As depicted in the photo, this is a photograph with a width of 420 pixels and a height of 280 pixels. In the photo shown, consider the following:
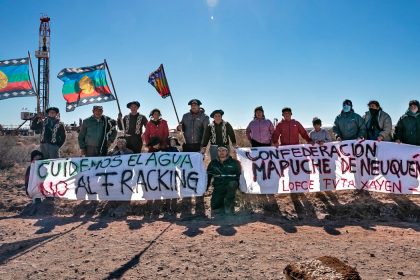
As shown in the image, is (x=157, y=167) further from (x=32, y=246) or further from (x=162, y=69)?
(x=162, y=69)

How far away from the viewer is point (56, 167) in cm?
809

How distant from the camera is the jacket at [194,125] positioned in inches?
314

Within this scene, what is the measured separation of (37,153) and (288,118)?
5.97m

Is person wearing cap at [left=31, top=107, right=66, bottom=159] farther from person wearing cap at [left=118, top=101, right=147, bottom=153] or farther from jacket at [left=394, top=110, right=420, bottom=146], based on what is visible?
jacket at [left=394, top=110, right=420, bottom=146]

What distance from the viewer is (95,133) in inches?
324

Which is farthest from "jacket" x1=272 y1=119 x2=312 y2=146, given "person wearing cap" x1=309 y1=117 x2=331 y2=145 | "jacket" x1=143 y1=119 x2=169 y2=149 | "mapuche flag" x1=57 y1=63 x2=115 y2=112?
"mapuche flag" x1=57 y1=63 x2=115 y2=112

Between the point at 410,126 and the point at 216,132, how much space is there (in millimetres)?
4187

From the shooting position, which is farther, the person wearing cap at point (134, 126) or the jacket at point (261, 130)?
the person wearing cap at point (134, 126)

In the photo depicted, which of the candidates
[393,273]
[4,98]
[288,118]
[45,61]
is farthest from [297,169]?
[45,61]

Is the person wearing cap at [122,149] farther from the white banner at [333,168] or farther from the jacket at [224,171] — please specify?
the white banner at [333,168]

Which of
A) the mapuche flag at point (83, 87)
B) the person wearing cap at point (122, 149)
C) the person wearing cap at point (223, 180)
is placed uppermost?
the mapuche flag at point (83, 87)

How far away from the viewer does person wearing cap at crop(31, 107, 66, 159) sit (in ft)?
27.3

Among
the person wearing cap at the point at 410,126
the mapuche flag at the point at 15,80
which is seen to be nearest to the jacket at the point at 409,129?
the person wearing cap at the point at 410,126

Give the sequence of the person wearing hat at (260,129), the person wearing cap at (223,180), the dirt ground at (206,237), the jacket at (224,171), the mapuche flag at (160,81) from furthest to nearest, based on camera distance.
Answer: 1. the mapuche flag at (160,81)
2. the person wearing hat at (260,129)
3. the jacket at (224,171)
4. the person wearing cap at (223,180)
5. the dirt ground at (206,237)
